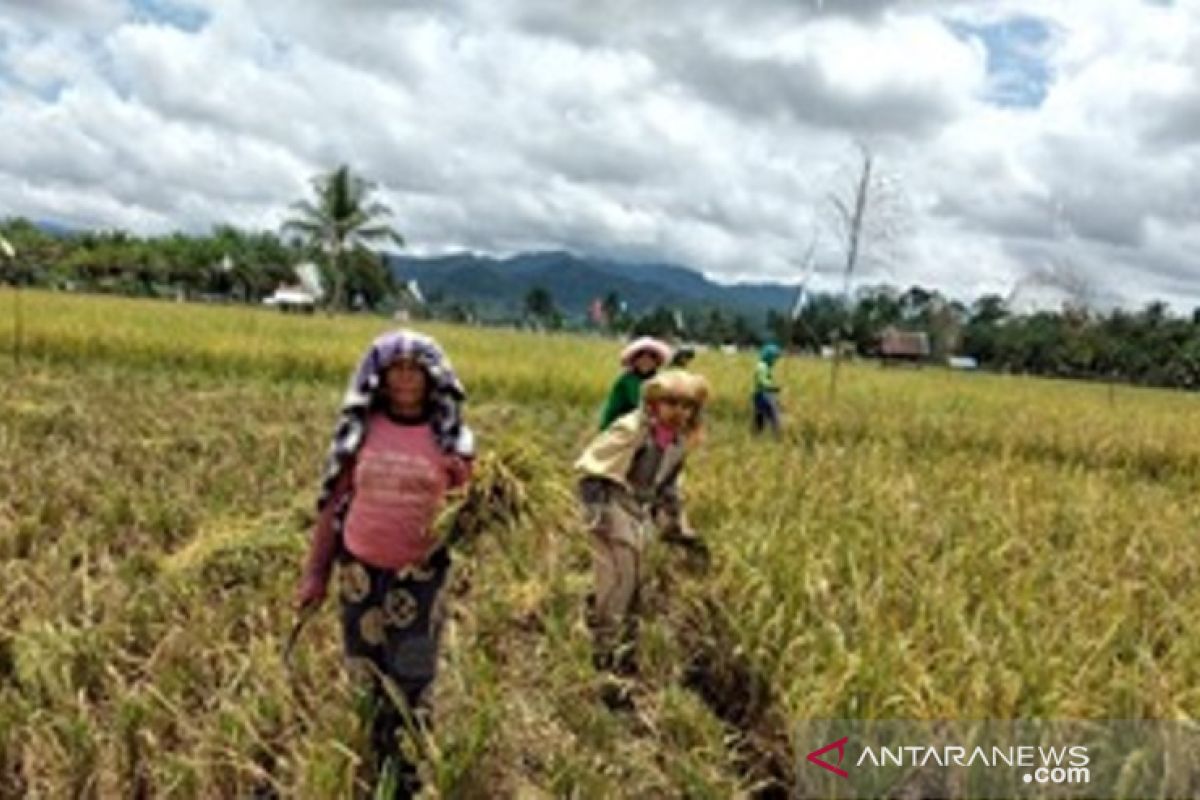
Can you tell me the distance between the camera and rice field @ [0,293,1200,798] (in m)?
3.26

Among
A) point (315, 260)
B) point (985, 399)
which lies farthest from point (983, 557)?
point (315, 260)

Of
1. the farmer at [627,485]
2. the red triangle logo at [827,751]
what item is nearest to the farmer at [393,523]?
the farmer at [627,485]

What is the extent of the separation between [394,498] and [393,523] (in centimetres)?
7

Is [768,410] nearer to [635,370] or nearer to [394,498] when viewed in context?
[635,370]

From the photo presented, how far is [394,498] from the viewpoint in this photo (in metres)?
3.14

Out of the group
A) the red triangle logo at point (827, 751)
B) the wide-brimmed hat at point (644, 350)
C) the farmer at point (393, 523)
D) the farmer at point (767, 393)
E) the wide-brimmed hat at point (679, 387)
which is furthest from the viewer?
the farmer at point (767, 393)

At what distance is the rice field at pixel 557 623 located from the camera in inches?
128

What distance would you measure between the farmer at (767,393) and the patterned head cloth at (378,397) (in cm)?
879

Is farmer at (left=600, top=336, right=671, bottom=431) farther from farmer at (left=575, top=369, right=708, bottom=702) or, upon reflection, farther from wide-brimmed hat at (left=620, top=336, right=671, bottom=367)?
farmer at (left=575, top=369, right=708, bottom=702)

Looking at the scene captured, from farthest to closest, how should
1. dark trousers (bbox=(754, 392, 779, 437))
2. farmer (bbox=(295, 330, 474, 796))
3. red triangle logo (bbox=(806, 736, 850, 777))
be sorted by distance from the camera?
1. dark trousers (bbox=(754, 392, 779, 437))
2. farmer (bbox=(295, 330, 474, 796))
3. red triangle logo (bbox=(806, 736, 850, 777))

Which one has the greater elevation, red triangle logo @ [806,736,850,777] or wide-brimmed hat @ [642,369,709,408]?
wide-brimmed hat @ [642,369,709,408]
